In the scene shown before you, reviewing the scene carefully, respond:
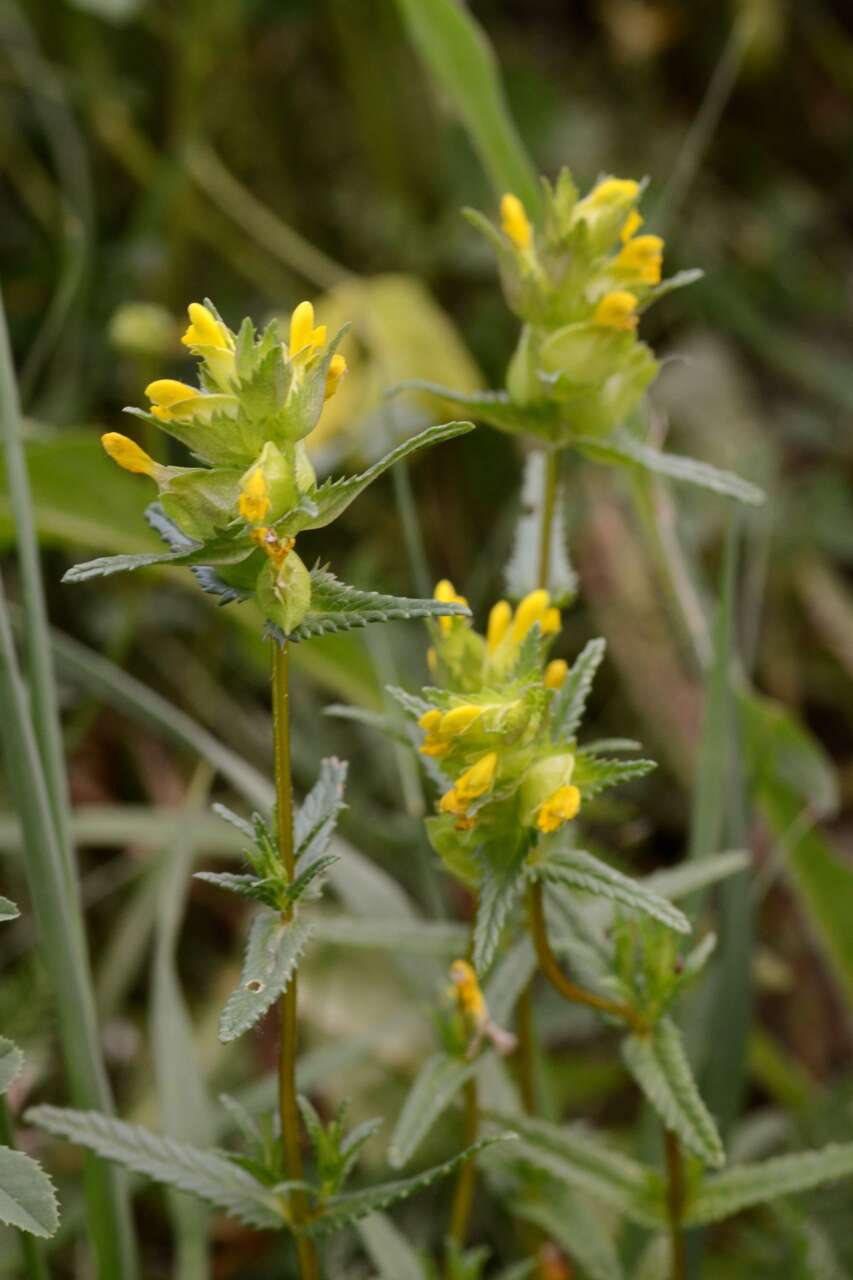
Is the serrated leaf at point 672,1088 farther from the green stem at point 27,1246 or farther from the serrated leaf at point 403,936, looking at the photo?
the green stem at point 27,1246

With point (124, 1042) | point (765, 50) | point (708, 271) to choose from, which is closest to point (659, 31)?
point (765, 50)

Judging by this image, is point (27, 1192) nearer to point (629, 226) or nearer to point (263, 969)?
point (263, 969)

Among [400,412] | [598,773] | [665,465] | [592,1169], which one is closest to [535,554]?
[665,465]

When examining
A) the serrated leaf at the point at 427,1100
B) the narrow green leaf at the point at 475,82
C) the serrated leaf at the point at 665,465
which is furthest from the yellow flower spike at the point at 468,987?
the narrow green leaf at the point at 475,82

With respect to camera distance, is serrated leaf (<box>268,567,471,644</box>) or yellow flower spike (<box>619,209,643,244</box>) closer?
serrated leaf (<box>268,567,471,644</box>)

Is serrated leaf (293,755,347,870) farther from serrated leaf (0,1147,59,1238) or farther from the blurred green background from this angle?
the blurred green background

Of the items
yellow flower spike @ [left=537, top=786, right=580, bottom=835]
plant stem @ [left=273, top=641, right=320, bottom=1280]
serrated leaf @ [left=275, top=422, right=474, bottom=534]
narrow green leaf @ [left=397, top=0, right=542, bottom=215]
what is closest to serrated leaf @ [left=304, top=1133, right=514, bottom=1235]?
plant stem @ [left=273, top=641, right=320, bottom=1280]

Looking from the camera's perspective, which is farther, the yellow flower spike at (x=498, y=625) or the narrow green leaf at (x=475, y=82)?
the narrow green leaf at (x=475, y=82)
